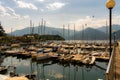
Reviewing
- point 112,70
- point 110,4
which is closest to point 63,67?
point 110,4

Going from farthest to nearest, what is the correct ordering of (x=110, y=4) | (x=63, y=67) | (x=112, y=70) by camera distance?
(x=63, y=67)
(x=110, y=4)
(x=112, y=70)

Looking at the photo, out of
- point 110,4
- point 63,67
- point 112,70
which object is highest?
point 110,4

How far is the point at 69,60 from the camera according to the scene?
50.7 m

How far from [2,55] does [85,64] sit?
38653 mm

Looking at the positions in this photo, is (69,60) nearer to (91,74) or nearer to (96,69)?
(96,69)

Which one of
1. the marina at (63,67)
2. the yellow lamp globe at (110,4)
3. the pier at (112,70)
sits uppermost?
the yellow lamp globe at (110,4)

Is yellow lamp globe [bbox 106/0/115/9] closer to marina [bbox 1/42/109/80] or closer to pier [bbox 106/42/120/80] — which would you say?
pier [bbox 106/42/120/80]

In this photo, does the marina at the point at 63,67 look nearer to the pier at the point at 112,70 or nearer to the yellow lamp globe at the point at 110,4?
the pier at the point at 112,70

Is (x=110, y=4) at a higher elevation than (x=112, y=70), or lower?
higher

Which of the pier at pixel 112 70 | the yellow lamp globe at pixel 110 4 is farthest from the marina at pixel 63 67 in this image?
the yellow lamp globe at pixel 110 4

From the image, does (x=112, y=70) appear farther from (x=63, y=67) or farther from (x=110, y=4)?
(x=63, y=67)

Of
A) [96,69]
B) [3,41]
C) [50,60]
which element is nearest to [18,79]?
[96,69]

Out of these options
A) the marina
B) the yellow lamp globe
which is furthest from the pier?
the marina

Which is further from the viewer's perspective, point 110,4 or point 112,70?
point 110,4
